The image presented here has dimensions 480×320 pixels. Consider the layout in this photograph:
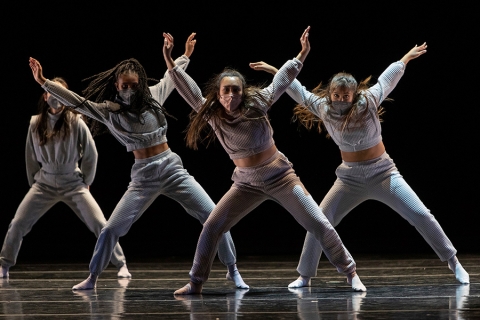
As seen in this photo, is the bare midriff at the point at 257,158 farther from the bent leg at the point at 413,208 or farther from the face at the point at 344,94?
the bent leg at the point at 413,208

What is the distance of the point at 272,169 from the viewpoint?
470 centimetres

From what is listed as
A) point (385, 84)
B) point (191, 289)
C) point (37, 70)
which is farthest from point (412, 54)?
point (37, 70)

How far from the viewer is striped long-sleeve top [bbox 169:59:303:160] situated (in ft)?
15.4

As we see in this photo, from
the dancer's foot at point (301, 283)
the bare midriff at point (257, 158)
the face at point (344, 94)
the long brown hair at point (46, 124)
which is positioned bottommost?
the dancer's foot at point (301, 283)

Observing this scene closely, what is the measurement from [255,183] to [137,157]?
0.78 m

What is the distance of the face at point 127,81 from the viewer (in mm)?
5062

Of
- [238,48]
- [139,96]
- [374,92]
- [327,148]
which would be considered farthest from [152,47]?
[374,92]

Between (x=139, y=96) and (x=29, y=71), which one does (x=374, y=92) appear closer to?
(x=139, y=96)

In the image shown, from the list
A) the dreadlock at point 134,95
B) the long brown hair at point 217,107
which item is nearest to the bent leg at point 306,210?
the long brown hair at point 217,107

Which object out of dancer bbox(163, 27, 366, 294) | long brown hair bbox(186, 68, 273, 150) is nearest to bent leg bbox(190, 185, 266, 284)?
dancer bbox(163, 27, 366, 294)

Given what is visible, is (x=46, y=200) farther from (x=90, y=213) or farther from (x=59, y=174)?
(x=90, y=213)

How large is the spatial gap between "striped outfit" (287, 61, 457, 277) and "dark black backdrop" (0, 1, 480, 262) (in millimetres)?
1887

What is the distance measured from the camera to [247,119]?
184 inches

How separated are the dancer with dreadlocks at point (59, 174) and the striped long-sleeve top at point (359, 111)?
1.55m
